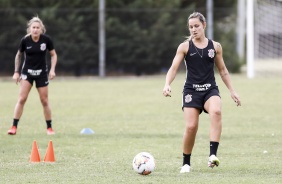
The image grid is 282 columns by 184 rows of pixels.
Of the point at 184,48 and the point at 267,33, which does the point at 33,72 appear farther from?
the point at 267,33

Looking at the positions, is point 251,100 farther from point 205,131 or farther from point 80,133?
point 80,133

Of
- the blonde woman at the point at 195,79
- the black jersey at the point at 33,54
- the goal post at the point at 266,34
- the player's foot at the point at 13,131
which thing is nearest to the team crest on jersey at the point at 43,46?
the black jersey at the point at 33,54

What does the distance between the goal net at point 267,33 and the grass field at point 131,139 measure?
30.6 feet

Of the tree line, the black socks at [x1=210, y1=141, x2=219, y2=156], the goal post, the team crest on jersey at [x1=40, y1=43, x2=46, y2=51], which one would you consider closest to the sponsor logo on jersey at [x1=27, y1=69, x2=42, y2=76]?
the team crest on jersey at [x1=40, y1=43, x2=46, y2=51]

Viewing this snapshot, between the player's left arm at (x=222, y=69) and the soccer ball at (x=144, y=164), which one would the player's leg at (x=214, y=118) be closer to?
the player's left arm at (x=222, y=69)

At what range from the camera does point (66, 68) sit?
32594 millimetres

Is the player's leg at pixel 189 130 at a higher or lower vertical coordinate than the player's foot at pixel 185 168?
higher

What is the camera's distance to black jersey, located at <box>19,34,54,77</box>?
12.9 metres

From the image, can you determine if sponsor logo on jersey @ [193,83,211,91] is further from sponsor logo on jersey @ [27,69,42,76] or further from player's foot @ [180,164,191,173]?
sponsor logo on jersey @ [27,69,42,76]

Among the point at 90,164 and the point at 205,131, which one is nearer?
the point at 90,164

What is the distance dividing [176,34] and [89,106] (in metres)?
14.8

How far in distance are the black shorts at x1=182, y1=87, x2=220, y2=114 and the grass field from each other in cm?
80

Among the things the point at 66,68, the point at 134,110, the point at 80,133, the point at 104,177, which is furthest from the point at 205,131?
the point at 66,68

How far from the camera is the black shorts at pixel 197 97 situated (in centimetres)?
885
